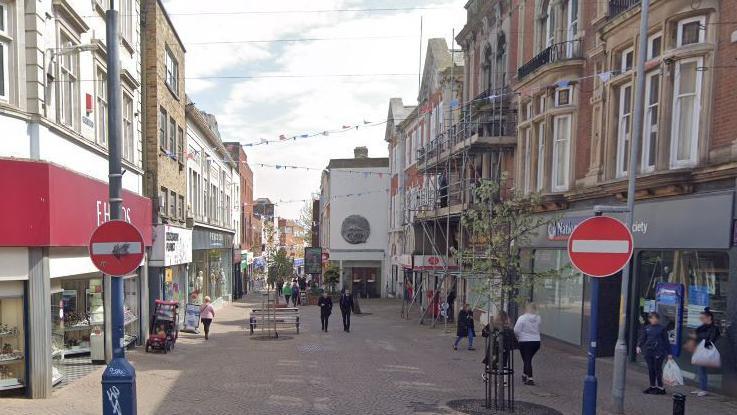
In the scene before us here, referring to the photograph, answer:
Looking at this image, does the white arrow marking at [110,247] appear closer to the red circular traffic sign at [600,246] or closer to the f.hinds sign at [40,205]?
the f.hinds sign at [40,205]

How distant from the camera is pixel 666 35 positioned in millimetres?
10742

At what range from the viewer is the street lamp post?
19.9 feet

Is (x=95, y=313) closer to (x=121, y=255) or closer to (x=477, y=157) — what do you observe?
(x=121, y=255)

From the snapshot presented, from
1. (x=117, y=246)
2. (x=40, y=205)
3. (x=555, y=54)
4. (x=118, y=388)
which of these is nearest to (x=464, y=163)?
(x=555, y=54)

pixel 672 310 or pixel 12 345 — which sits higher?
pixel 672 310

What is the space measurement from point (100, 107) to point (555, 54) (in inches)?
472

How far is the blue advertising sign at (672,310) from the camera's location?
34.4 ft

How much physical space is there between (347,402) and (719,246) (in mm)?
6923

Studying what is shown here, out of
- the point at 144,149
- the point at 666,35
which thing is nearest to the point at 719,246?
the point at 666,35

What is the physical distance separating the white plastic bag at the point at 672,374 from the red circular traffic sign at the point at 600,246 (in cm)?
399

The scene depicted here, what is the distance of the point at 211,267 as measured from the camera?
93.2 feet

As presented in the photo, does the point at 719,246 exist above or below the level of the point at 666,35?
below

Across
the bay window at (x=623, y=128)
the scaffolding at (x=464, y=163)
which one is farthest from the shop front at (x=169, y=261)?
the bay window at (x=623, y=128)

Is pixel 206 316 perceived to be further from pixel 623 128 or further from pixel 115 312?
pixel 623 128
